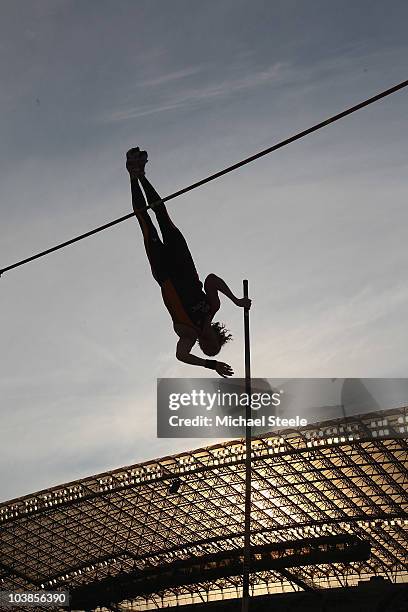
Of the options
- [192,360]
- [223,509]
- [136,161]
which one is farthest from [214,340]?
[223,509]

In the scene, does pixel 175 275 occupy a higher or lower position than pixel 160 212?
lower

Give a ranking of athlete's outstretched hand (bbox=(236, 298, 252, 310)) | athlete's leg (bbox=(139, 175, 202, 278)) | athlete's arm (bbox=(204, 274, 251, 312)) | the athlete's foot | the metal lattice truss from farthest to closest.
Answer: the metal lattice truss → athlete's outstretched hand (bbox=(236, 298, 252, 310)) → athlete's arm (bbox=(204, 274, 251, 312)) → athlete's leg (bbox=(139, 175, 202, 278)) → the athlete's foot

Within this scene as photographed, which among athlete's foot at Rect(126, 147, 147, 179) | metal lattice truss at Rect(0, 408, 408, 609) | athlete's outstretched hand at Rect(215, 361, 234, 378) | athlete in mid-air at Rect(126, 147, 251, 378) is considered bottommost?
athlete's outstretched hand at Rect(215, 361, 234, 378)

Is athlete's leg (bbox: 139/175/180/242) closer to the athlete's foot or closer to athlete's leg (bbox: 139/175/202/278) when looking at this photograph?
athlete's leg (bbox: 139/175/202/278)

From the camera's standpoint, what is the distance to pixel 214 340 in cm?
765

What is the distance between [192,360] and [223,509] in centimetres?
3705

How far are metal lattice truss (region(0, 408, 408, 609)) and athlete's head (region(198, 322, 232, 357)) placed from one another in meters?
25.7

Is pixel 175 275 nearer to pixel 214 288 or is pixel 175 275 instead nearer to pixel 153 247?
pixel 153 247

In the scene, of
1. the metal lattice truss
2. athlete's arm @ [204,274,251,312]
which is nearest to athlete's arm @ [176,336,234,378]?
athlete's arm @ [204,274,251,312]

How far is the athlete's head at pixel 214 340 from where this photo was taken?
7594 millimetres

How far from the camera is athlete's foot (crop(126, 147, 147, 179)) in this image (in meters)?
7.25

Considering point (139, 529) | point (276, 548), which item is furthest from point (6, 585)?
point (276, 548)

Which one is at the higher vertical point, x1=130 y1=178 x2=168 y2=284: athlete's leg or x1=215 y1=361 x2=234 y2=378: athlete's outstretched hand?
x1=130 y1=178 x2=168 y2=284: athlete's leg

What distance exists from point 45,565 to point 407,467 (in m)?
24.9
